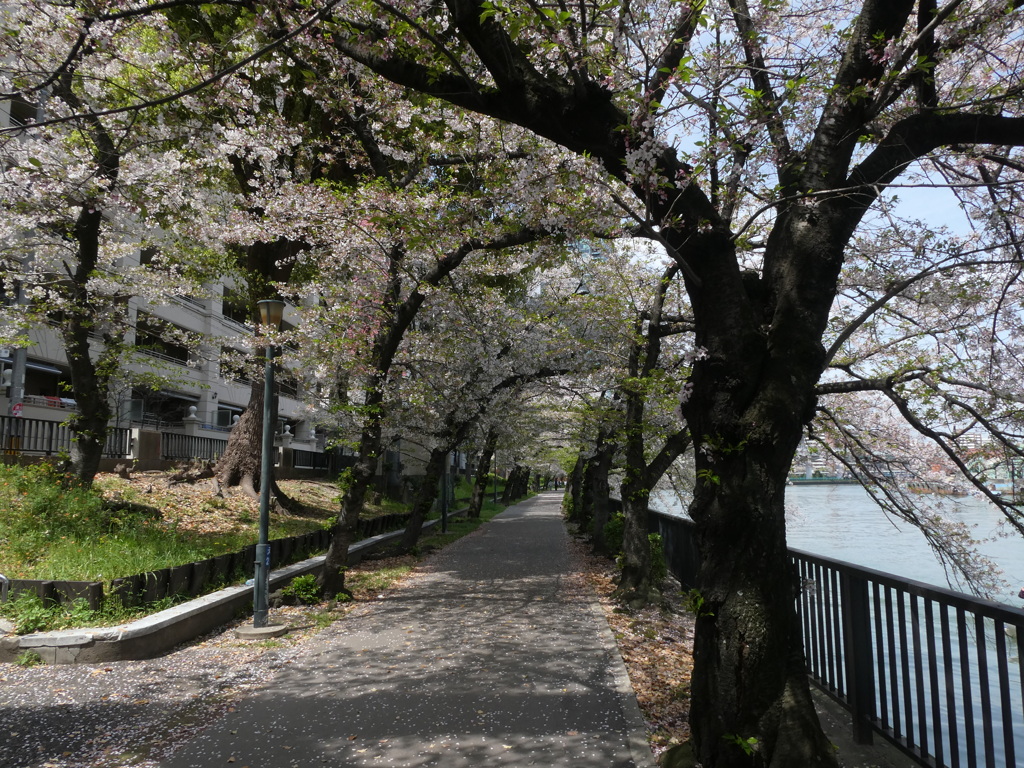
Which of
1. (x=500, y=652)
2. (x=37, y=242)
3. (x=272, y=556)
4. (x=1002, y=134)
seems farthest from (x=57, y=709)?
(x=37, y=242)

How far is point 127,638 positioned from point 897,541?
20.9 m

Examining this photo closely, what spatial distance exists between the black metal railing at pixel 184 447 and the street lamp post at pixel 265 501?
1275 cm

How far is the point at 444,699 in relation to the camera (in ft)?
18.9

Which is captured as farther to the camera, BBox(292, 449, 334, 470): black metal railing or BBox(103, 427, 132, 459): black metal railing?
BBox(292, 449, 334, 470): black metal railing

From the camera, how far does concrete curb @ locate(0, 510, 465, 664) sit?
6418 millimetres

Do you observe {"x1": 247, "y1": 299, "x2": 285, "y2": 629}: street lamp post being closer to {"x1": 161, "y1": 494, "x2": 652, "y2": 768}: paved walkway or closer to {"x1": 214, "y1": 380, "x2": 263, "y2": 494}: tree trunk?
{"x1": 161, "y1": 494, "x2": 652, "y2": 768}: paved walkway

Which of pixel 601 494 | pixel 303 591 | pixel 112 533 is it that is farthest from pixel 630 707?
pixel 601 494

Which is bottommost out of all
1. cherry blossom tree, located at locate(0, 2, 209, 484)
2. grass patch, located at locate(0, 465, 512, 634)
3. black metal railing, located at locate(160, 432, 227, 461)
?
grass patch, located at locate(0, 465, 512, 634)

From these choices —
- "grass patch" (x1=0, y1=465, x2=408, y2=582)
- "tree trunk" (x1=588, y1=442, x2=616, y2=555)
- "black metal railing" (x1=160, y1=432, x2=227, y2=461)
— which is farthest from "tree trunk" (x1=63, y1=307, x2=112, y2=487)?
"tree trunk" (x1=588, y1=442, x2=616, y2=555)

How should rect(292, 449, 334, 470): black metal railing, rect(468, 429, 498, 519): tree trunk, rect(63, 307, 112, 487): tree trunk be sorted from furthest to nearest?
rect(292, 449, 334, 470): black metal railing
rect(468, 429, 498, 519): tree trunk
rect(63, 307, 112, 487): tree trunk

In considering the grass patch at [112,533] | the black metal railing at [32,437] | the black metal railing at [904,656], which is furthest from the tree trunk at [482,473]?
the black metal railing at [904,656]

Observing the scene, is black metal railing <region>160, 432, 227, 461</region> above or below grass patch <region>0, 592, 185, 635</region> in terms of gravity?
above

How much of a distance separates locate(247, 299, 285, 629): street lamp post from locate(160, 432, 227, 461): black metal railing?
12752 mm

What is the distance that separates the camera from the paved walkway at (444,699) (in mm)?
4586
